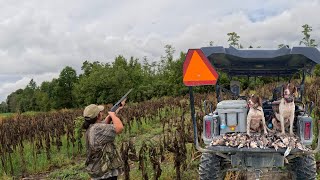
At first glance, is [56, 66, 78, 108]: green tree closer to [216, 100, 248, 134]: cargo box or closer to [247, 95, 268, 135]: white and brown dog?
[216, 100, 248, 134]: cargo box

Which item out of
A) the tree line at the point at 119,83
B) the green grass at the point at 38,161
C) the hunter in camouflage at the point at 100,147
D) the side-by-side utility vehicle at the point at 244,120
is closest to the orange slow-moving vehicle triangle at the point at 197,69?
the side-by-side utility vehicle at the point at 244,120

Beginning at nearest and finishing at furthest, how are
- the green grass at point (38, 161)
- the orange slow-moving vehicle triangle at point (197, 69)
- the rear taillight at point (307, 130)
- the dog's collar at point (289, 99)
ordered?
the orange slow-moving vehicle triangle at point (197, 69) < the rear taillight at point (307, 130) < the dog's collar at point (289, 99) < the green grass at point (38, 161)

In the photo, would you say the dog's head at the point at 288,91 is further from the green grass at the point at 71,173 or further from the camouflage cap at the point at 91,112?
the green grass at the point at 71,173

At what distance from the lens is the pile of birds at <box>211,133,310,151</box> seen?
4613 mm

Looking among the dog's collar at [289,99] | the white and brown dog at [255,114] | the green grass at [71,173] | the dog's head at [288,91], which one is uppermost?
the dog's head at [288,91]

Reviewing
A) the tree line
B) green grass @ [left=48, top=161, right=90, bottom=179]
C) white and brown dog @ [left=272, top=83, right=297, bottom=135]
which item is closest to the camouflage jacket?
white and brown dog @ [left=272, top=83, right=297, bottom=135]

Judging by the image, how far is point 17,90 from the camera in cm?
11731

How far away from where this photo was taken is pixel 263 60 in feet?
19.0

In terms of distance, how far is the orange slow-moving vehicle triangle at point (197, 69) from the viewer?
417cm

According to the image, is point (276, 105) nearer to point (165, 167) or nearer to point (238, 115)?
point (238, 115)

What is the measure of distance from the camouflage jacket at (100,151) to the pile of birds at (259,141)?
4.54 ft

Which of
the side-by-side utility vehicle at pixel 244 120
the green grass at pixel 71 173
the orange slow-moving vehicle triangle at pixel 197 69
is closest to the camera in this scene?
the orange slow-moving vehicle triangle at pixel 197 69

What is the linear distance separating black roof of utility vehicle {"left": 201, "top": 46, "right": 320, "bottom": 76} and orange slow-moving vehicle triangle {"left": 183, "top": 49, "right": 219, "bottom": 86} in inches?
45.8

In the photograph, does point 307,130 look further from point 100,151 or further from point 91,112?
point 91,112
